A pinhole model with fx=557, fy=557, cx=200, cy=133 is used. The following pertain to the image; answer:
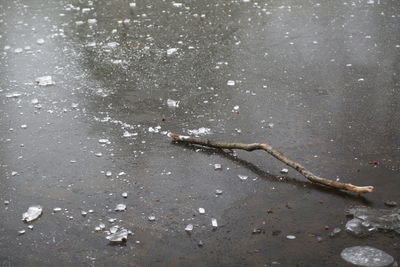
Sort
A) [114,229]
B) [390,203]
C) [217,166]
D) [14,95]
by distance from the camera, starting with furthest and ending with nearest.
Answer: [14,95] → [217,166] → [390,203] → [114,229]

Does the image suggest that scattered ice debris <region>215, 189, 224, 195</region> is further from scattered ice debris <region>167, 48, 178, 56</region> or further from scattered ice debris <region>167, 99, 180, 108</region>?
scattered ice debris <region>167, 48, 178, 56</region>

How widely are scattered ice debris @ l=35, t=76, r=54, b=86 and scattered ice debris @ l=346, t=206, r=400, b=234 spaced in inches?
134

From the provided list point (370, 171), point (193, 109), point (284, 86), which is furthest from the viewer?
point (284, 86)

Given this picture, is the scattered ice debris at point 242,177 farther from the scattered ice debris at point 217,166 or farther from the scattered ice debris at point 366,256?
the scattered ice debris at point 366,256

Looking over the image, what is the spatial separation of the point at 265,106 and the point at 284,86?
52cm

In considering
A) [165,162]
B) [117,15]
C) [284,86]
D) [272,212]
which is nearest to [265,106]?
[284,86]

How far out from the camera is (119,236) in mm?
3295

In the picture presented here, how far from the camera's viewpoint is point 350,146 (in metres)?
4.21

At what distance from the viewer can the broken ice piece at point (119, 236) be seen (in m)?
3.27

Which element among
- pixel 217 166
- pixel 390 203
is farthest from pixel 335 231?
pixel 217 166

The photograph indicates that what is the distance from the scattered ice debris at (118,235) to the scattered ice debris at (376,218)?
137 cm

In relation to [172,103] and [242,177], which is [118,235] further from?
[172,103]

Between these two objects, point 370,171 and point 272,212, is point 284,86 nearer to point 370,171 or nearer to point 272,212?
point 370,171

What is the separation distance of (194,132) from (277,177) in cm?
93
